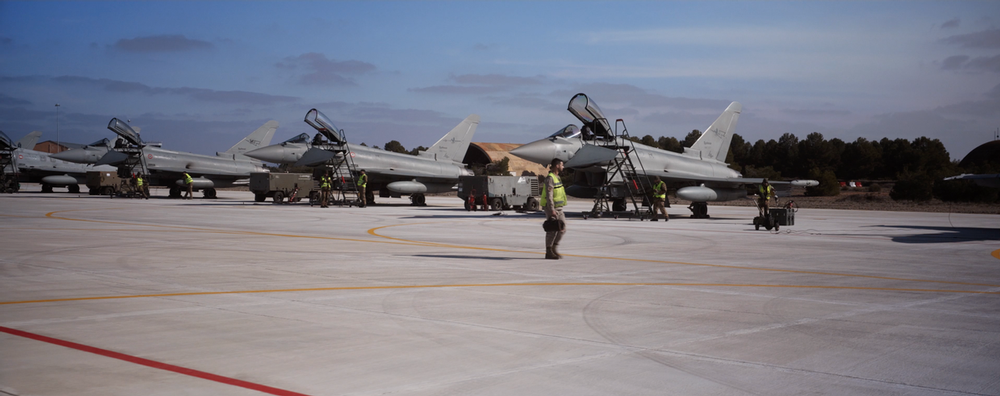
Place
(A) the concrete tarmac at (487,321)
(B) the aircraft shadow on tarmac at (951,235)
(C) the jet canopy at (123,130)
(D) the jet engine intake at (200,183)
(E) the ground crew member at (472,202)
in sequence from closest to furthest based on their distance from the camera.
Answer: (A) the concrete tarmac at (487,321), (B) the aircraft shadow on tarmac at (951,235), (E) the ground crew member at (472,202), (C) the jet canopy at (123,130), (D) the jet engine intake at (200,183)

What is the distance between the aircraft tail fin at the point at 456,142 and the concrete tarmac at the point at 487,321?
1146 inches

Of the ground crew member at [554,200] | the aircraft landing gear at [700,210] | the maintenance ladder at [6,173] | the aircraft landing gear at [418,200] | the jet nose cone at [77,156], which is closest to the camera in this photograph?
the ground crew member at [554,200]

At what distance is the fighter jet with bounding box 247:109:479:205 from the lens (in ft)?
121

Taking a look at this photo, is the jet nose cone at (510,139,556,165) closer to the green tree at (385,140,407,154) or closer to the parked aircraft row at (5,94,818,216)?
the parked aircraft row at (5,94,818,216)

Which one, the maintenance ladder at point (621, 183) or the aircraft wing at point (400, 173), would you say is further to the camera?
the aircraft wing at point (400, 173)

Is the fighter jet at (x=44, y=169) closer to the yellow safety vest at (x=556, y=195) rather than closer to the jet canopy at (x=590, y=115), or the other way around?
the jet canopy at (x=590, y=115)

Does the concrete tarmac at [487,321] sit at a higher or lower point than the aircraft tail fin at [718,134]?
lower

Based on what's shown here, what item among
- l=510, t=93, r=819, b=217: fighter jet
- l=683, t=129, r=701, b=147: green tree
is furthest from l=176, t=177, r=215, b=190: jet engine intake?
l=683, t=129, r=701, b=147: green tree

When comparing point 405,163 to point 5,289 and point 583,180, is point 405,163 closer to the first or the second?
point 583,180

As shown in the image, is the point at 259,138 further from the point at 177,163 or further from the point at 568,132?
the point at 568,132

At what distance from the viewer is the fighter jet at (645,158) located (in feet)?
89.2

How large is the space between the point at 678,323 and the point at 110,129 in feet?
142

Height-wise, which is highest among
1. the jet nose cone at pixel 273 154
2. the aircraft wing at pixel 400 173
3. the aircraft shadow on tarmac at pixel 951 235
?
the jet nose cone at pixel 273 154

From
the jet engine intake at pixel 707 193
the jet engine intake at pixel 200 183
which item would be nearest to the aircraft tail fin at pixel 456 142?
the jet engine intake at pixel 200 183
